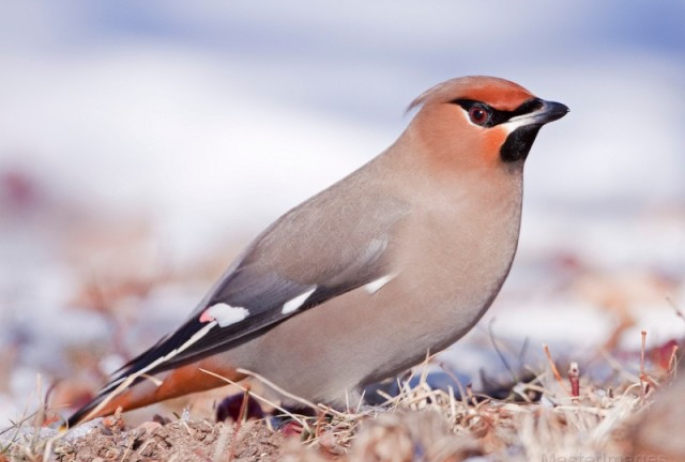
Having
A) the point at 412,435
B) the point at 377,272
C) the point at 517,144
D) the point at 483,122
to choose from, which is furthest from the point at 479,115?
the point at 412,435

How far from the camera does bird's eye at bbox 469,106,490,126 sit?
14.1 ft

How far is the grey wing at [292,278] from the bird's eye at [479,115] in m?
0.42

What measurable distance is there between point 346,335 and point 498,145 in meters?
0.84

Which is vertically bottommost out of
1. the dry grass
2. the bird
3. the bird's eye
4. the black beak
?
the dry grass

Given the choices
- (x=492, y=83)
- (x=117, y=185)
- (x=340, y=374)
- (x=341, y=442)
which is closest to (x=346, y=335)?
(x=340, y=374)

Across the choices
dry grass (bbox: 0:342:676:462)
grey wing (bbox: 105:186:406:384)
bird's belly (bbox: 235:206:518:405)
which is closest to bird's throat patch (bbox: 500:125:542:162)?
bird's belly (bbox: 235:206:518:405)

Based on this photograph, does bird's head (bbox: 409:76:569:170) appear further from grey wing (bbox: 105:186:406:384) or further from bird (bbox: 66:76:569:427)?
grey wing (bbox: 105:186:406:384)

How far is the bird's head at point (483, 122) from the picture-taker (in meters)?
4.21

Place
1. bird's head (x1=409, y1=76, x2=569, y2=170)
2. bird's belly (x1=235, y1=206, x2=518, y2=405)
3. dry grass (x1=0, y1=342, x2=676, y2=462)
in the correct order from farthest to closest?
bird's head (x1=409, y1=76, x2=569, y2=170) < bird's belly (x1=235, y1=206, x2=518, y2=405) < dry grass (x1=0, y1=342, x2=676, y2=462)

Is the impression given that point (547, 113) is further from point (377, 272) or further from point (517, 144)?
point (377, 272)

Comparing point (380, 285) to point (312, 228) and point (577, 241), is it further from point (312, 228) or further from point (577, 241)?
point (577, 241)

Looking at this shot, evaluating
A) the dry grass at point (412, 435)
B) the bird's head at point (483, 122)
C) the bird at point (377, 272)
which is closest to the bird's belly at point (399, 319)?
the bird at point (377, 272)

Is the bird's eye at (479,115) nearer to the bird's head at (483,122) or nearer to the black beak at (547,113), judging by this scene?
the bird's head at (483,122)

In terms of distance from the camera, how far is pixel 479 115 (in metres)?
4.31
